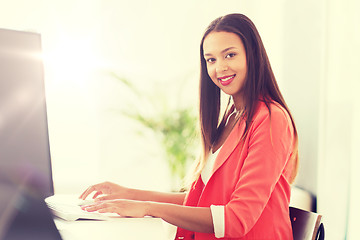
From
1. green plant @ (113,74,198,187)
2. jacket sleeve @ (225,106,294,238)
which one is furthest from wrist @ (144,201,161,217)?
green plant @ (113,74,198,187)

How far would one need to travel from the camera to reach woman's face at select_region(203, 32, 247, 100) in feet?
3.74

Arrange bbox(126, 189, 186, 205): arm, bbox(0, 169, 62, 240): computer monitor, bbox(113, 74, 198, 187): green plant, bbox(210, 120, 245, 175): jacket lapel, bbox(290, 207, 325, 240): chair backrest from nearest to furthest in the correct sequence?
1. bbox(0, 169, 62, 240): computer monitor
2. bbox(290, 207, 325, 240): chair backrest
3. bbox(210, 120, 245, 175): jacket lapel
4. bbox(126, 189, 186, 205): arm
5. bbox(113, 74, 198, 187): green plant

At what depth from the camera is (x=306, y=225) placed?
105 cm

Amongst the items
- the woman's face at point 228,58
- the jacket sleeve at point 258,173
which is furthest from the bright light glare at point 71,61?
the jacket sleeve at point 258,173

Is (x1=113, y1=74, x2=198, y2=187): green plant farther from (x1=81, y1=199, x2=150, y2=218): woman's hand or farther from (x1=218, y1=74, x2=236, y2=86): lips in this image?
(x1=81, y1=199, x2=150, y2=218): woman's hand

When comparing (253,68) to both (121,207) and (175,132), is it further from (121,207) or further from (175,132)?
(175,132)

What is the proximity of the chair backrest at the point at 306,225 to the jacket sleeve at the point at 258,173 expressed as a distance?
138 millimetres

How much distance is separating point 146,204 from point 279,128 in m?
0.41

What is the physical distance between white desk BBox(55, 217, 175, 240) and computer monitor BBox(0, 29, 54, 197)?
7.0 inches

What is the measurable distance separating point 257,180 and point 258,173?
0.06 feet

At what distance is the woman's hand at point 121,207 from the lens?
85 cm

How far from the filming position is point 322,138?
1974mm

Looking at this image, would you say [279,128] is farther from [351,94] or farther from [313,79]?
[313,79]

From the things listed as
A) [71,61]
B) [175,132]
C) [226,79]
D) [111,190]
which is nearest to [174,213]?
[111,190]
